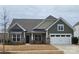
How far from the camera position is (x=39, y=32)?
78.0 ft

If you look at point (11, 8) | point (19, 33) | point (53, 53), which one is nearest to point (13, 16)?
point (11, 8)

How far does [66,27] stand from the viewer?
1003 inches

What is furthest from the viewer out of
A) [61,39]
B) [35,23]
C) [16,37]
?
[61,39]

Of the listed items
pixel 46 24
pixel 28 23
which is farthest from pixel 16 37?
pixel 46 24

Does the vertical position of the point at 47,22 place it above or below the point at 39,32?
above

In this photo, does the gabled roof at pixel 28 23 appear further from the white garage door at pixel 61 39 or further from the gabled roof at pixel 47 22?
the white garage door at pixel 61 39

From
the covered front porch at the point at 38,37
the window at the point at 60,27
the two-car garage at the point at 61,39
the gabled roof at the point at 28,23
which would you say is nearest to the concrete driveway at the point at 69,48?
the two-car garage at the point at 61,39

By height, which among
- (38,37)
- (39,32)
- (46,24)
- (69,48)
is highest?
(46,24)

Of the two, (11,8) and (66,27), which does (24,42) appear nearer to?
(11,8)

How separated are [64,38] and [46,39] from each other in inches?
51.2

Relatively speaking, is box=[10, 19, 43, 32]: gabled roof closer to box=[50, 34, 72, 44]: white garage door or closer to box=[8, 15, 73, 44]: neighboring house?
box=[8, 15, 73, 44]: neighboring house

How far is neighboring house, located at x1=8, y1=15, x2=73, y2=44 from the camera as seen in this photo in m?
22.6

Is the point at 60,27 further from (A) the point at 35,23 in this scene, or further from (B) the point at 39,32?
(A) the point at 35,23
